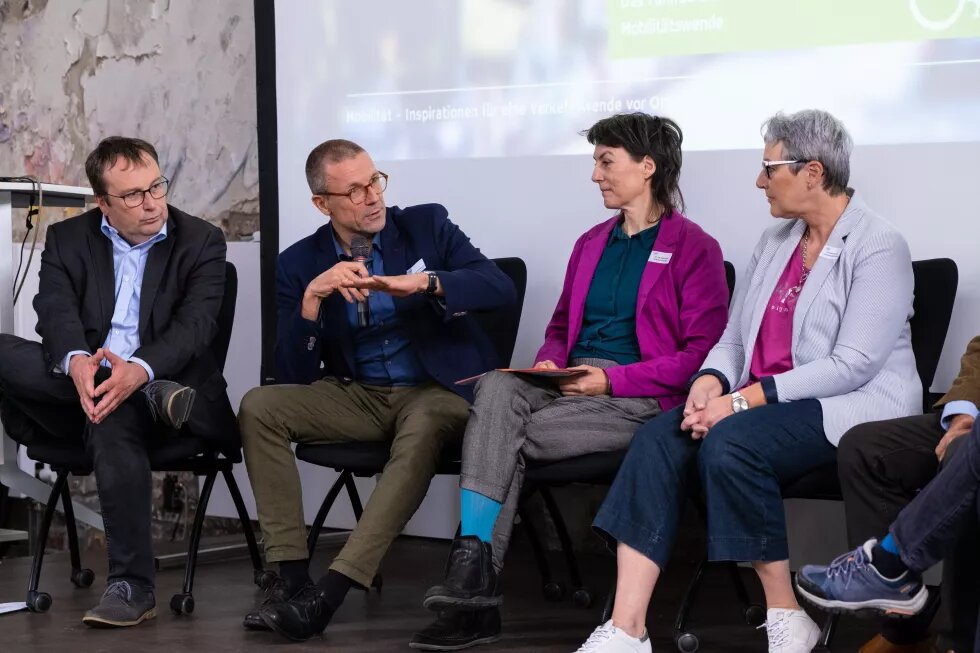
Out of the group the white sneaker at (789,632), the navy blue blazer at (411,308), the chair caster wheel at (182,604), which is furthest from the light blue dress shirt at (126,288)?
the white sneaker at (789,632)

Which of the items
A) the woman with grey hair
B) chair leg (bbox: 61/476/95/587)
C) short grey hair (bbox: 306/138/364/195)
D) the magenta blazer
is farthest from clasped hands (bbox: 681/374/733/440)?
chair leg (bbox: 61/476/95/587)

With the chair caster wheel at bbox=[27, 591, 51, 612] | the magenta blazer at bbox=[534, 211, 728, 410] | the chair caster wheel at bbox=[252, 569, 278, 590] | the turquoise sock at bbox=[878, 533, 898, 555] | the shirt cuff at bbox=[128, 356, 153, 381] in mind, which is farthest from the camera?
the chair caster wheel at bbox=[252, 569, 278, 590]

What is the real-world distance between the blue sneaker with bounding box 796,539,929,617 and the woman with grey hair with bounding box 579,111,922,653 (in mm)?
191

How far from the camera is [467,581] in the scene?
113 inches

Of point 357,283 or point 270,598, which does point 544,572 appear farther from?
point 357,283

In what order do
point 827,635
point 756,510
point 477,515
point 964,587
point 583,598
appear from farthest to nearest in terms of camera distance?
1. point 583,598
2. point 477,515
3. point 827,635
4. point 756,510
5. point 964,587

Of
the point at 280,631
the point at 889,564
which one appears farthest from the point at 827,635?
the point at 280,631

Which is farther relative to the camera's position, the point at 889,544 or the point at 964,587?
the point at 964,587

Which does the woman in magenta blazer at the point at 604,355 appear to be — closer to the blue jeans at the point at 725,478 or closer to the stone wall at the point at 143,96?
the blue jeans at the point at 725,478

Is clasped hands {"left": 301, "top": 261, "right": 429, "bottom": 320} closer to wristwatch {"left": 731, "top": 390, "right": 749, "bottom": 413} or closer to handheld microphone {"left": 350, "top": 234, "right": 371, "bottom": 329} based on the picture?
handheld microphone {"left": 350, "top": 234, "right": 371, "bottom": 329}

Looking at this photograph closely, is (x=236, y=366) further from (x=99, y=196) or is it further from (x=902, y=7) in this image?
(x=902, y=7)

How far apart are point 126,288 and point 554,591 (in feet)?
5.04

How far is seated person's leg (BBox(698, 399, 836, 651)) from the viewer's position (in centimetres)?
268

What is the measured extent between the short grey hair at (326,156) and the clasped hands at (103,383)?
2.34ft
